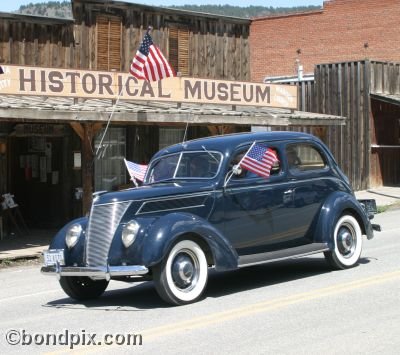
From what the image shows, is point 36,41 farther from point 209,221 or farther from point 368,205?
point 209,221

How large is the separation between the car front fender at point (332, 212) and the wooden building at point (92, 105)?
248 inches

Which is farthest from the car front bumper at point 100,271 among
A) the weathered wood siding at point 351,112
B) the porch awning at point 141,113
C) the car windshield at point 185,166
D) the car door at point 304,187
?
the weathered wood siding at point 351,112

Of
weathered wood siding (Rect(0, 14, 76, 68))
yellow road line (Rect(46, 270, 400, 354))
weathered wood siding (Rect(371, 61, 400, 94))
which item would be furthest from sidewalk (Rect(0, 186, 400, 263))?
yellow road line (Rect(46, 270, 400, 354))

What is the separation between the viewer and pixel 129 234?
8922mm

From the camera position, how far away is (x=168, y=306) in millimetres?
9047

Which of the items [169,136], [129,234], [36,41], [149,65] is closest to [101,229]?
[129,234]

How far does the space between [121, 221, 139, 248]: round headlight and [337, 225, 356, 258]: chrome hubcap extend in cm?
340

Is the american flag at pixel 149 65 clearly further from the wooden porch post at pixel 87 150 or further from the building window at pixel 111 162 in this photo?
the building window at pixel 111 162

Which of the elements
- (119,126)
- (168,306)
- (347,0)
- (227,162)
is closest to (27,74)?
(119,126)

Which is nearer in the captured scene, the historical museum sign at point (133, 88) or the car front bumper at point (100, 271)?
the car front bumper at point (100, 271)

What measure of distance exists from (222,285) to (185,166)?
5.37 feet

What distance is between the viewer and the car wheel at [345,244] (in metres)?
11.0

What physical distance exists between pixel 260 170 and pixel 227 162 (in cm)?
47

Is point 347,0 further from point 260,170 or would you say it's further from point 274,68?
point 260,170
